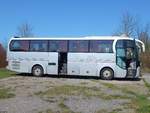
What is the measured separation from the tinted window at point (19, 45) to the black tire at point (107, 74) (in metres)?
5.83

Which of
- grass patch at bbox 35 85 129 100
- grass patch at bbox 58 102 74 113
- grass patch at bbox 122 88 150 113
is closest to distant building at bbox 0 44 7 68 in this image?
grass patch at bbox 35 85 129 100

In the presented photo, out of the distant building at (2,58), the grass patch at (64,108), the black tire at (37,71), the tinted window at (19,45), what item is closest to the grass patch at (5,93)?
the grass patch at (64,108)

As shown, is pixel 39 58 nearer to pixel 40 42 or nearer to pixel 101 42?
pixel 40 42

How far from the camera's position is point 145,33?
2343 inches

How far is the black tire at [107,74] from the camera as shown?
28859 mm

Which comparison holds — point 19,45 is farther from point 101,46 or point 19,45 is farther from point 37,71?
point 101,46

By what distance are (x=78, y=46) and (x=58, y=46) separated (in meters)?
1.47

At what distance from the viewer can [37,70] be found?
1229 inches

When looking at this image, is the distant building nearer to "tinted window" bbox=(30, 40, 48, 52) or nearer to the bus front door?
"tinted window" bbox=(30, 40, 48, 52)

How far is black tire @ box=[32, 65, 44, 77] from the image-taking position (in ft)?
102

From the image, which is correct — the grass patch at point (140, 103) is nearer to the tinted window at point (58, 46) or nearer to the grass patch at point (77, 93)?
the grass patch at point (77, 93)

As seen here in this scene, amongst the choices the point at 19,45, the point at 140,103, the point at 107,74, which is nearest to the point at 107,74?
the point at 107,74

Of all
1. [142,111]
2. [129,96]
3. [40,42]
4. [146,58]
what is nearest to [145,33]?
[146,58]

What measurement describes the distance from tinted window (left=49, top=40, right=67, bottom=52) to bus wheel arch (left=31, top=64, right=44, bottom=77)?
5.04 ft
